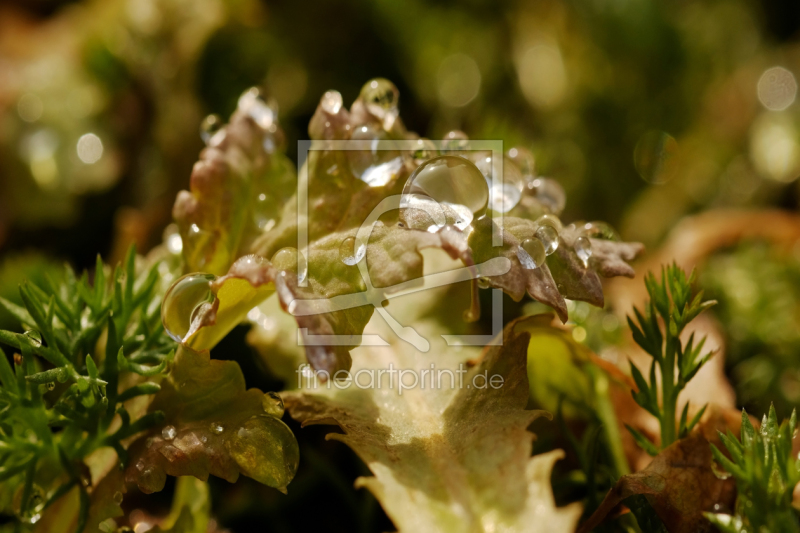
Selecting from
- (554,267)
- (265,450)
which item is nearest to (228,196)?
(265,450)

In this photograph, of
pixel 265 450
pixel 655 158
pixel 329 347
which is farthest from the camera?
pixel 655 158

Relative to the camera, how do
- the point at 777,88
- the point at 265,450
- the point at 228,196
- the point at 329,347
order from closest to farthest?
the point at 329,347 < the point at 265,450 < the point at 228,196 < the point at 777,88

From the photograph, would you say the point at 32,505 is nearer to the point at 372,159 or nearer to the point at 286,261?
the point at 286,261

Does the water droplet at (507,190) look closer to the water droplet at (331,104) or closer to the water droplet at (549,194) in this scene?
the water droplet at (549,194)

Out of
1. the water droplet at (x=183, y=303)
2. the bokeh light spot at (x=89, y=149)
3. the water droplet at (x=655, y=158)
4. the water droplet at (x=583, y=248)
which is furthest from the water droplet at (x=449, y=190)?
the water droplet at (x=655, y=158)

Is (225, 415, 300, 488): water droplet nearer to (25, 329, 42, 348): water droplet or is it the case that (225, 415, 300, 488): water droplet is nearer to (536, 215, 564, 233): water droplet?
(25, 329, 42, 348): water droplet

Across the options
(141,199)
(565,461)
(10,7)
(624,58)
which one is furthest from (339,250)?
(10,7)
